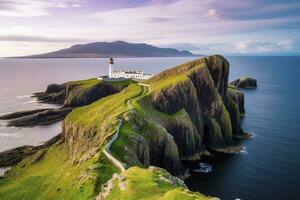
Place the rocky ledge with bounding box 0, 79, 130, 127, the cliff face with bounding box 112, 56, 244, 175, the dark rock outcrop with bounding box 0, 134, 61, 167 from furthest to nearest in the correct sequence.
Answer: the rocky ledge with bounding box 0, 79, 130, 127, the dark rock outcrop with bounding box 0, 134, 61, 167, the cliff face with bounding box 112, 56, 244, 175

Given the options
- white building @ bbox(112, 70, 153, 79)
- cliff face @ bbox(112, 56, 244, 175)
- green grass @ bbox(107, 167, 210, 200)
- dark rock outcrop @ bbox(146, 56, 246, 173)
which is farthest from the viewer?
white building @ bbox(112, 70, 153, 79)

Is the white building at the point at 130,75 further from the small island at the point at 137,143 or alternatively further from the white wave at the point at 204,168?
the white wave at the point at 204,168

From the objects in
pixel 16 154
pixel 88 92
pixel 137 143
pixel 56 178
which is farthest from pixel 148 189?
pixel 88 92

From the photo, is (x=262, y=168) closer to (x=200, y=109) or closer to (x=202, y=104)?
(x=200, y=109)

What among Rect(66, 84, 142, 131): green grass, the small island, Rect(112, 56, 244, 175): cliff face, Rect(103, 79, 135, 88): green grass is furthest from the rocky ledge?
Rect(112, 56, 244, 175): cliff face

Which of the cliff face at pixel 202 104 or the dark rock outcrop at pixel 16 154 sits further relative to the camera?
the cliff face at pixel 202 104

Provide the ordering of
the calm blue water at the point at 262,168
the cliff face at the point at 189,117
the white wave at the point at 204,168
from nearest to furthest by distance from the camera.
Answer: the calm blue water at the point at 262,168 < the cliff face at the point at 189,117 < the white wave at the point at 204,168

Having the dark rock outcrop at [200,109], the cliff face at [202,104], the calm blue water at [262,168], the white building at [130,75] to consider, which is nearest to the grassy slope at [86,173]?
the dark rock outcrop at [200,109]

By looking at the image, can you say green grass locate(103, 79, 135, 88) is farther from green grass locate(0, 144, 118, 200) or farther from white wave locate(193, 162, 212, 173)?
white wave locate(193, 162, 212, 173)
